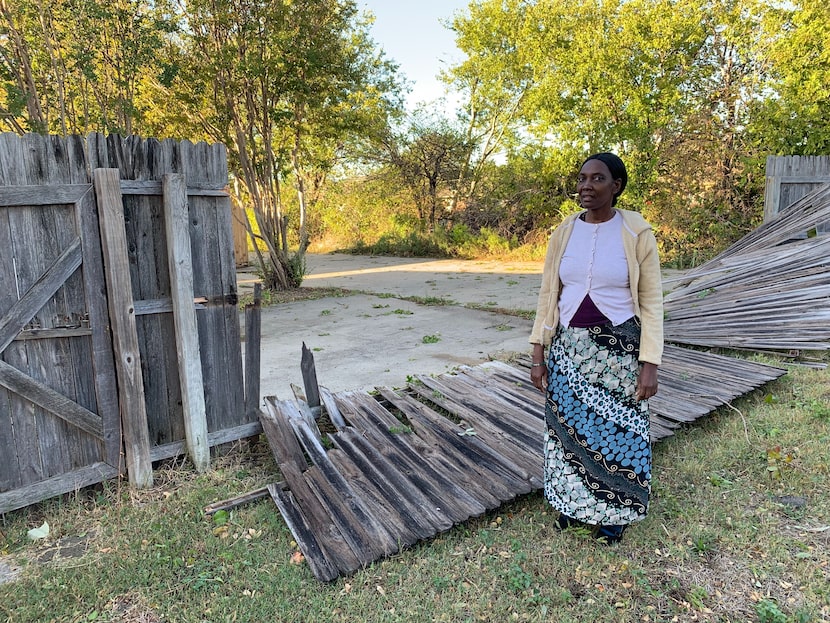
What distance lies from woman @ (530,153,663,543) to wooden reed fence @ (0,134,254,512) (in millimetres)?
1956

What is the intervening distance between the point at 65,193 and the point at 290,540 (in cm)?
203

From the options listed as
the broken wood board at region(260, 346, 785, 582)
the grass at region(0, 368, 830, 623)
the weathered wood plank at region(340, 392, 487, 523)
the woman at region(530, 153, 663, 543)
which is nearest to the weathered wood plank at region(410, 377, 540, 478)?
the broken wood board at region(260, 346, 785, 582)

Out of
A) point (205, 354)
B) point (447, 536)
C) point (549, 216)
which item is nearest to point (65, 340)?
point (205, 354)

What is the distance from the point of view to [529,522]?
8.80 ft

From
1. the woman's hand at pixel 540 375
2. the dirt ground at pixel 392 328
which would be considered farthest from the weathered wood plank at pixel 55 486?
the woman's hand at pixel 540 375

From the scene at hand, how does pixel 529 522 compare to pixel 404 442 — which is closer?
pixel 529 522

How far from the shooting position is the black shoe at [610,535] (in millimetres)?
2484

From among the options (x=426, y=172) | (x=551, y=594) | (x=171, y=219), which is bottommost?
(x=551, y=594)

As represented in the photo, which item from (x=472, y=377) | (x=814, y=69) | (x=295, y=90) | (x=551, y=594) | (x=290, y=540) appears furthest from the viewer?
(x=814, y=69)

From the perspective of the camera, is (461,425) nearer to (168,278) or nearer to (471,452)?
(471,452)

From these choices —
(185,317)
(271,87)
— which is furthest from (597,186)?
(271,87)

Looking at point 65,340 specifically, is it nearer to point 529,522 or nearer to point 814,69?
point 529,522

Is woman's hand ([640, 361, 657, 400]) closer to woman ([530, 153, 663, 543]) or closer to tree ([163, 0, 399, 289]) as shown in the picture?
woman ([530, 153, 663, 543])

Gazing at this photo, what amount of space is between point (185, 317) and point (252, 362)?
0.53 meters
